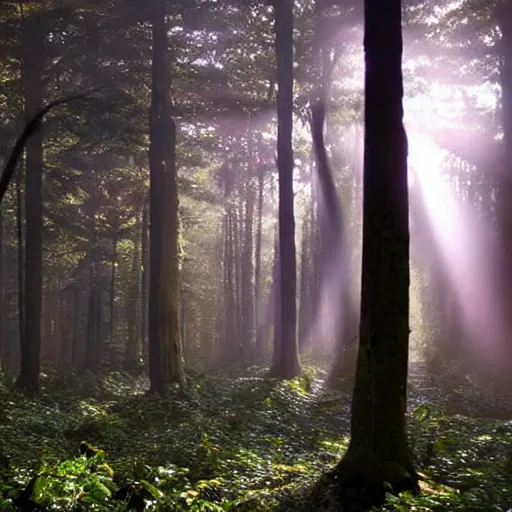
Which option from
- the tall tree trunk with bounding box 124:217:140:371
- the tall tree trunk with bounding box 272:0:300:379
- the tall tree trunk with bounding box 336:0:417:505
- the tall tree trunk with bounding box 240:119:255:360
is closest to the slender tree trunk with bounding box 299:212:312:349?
the tall tree trunk with bounding box 240:119:255:360

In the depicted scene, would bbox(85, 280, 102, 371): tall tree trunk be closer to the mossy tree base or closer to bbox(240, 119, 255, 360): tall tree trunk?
bbox(240, 119, 255, 360): tall tree trunk

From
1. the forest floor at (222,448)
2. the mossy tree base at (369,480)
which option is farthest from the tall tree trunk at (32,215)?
the mossy tree base at (369,480)

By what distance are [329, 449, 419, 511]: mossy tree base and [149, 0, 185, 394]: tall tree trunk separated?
9816 millimetres

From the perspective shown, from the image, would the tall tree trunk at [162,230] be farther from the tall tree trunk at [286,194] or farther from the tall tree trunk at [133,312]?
the tall tree trunk at [133,312]

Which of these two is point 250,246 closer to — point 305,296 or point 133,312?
point 305,296

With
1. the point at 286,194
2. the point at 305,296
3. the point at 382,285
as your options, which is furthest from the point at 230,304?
the point at 382,285

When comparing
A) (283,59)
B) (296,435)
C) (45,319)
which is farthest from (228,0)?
(45,319)

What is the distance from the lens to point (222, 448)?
8922mm

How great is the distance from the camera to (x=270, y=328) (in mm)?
46875

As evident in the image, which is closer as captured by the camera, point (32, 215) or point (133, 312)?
point (32, 215)

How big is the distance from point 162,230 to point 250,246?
20279 millimetres

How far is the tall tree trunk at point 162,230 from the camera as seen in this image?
15758mm

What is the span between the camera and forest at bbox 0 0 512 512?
21.4 feet

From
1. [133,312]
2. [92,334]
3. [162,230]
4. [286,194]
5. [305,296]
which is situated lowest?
[92,334]
